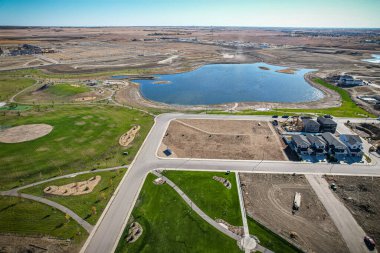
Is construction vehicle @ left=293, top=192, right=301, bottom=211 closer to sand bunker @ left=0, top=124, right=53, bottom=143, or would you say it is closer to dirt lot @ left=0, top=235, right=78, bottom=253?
dirt lot @ left=0, top=235, right=78, bottom=253

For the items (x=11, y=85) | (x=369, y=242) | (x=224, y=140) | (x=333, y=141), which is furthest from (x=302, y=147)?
(x=11, y=85)

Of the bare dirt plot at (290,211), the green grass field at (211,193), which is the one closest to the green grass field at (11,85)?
the green grass field at (211,193)

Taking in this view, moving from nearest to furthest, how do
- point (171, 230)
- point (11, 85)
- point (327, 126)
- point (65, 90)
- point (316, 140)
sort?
point (171, 230) < point (316, 140) < point (327, 126) < point (65, 90) < point (11, 85)

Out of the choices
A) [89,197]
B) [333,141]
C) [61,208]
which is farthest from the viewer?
[333,141]

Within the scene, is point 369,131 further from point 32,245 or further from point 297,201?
point 32,245

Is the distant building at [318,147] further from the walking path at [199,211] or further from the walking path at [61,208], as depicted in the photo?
the walking path at [61,208]

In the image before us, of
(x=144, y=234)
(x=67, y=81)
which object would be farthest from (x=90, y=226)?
(x=67, y=81)
